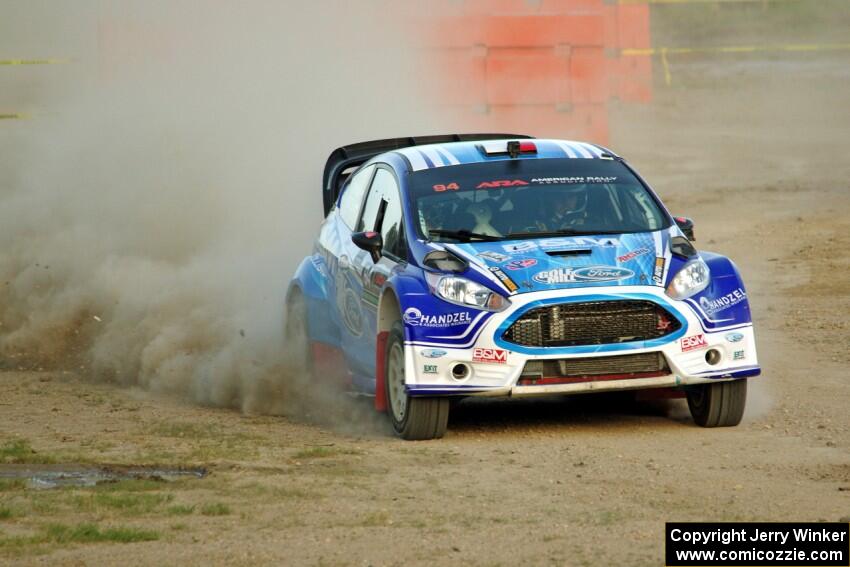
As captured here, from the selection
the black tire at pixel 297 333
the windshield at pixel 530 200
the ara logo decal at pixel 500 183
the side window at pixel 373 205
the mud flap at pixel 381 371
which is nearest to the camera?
the mud flap at pixel 381 371

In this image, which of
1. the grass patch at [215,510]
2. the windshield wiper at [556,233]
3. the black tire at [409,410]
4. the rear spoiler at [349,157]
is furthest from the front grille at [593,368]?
the rear spoiler at [349,157]

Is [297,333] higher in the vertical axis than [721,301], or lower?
lower

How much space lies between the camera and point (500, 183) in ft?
33.3

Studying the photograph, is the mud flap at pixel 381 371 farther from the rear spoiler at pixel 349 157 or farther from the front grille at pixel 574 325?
the rear spoiler at pixel 349 157

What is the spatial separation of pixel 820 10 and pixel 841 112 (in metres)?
7.06

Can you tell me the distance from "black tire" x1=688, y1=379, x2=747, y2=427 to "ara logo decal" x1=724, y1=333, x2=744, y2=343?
0.74 ft

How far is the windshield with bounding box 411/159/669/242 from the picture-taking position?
9.84 m

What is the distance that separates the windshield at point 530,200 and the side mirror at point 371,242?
28 centimetres

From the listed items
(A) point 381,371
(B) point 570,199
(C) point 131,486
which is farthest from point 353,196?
(C) point 131,486

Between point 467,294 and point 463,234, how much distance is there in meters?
0.70

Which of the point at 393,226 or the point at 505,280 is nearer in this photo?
the point at 505,280

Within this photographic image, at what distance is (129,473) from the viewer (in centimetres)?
830

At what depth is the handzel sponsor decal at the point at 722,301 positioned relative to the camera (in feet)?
30.4

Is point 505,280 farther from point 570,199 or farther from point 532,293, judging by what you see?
point 570,199
